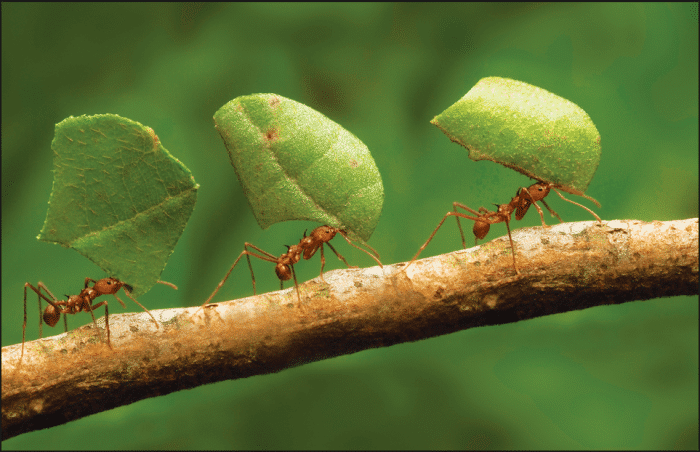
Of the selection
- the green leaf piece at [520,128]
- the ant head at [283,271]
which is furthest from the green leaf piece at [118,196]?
the green leaf piece at [520,128]

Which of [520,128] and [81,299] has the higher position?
[520,128]

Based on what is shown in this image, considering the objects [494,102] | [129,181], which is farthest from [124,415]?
[494,102]

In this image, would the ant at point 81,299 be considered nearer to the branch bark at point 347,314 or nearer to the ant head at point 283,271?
the branch bark at point 347,314

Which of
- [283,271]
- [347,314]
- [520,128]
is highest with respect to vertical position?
[520,128]

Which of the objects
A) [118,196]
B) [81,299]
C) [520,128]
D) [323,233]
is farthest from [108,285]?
[520,128]

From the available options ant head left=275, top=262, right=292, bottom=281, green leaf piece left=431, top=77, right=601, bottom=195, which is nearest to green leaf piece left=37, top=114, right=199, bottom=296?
ant head left=275, top=262, right=292, bottom=281

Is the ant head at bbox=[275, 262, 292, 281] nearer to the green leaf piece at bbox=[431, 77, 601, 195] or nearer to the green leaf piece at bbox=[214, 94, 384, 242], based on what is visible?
the green leaf piece at bbox=[214, 94, 384, 242]

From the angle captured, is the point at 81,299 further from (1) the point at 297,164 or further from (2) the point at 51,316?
(1) the point at 297,164
